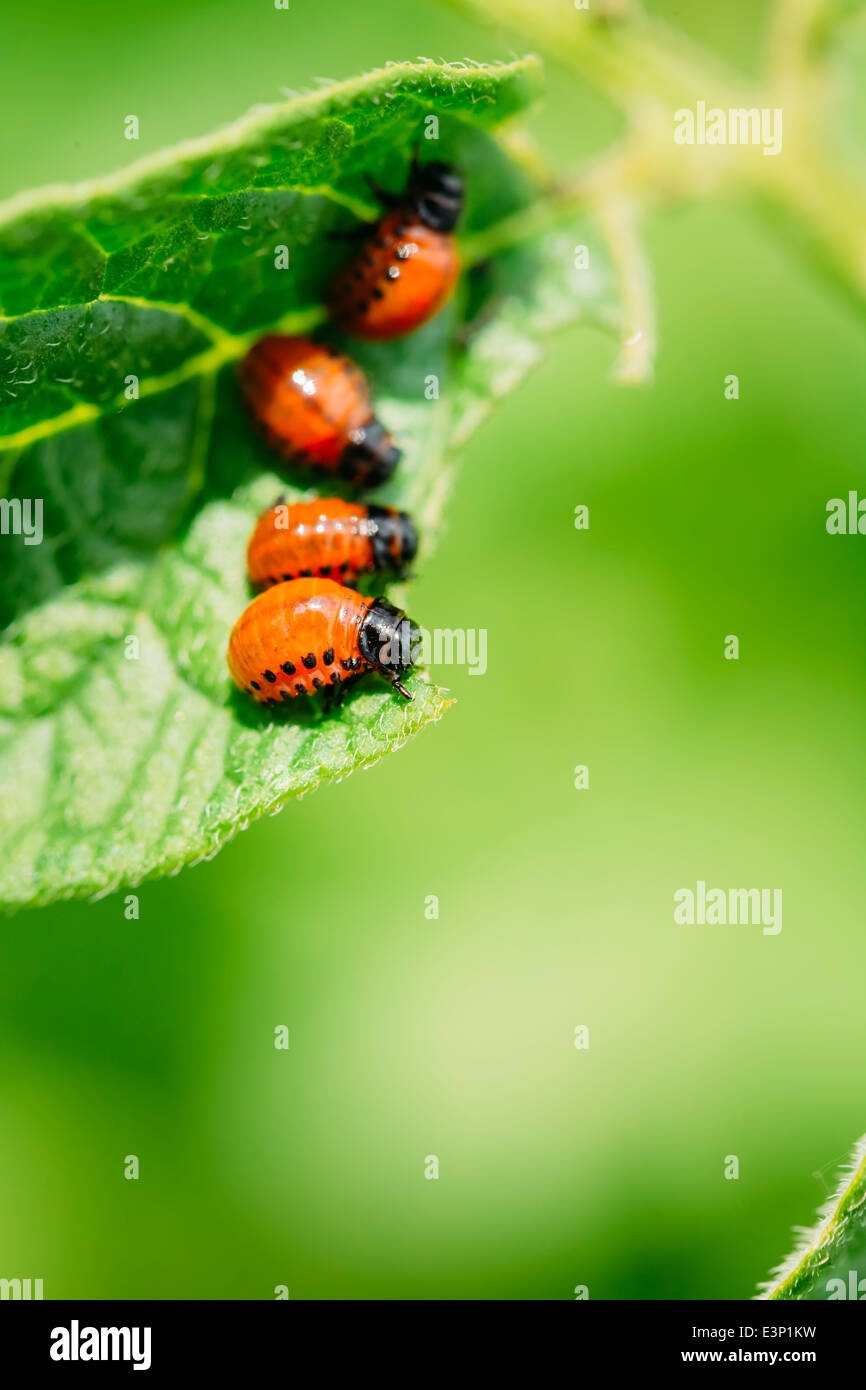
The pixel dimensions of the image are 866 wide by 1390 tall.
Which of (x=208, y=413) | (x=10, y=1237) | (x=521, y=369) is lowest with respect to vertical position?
(x=10, y=1237)

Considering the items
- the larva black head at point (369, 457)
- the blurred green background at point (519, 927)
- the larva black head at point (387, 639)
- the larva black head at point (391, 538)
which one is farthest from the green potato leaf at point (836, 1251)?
the blurred green background at point (519, 927)

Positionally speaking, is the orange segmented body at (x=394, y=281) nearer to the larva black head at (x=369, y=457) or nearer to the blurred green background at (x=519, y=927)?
the larva black head at (x=369, y=457)

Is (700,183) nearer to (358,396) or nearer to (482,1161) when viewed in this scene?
(358,396)

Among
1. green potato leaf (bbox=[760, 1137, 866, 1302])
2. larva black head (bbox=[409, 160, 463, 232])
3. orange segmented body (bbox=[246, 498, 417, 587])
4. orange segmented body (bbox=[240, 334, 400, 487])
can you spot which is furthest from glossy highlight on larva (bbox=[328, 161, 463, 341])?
green potato leaf (bbox=[760, 1137, 866, 1302])

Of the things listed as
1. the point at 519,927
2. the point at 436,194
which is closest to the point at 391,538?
the point at 436,194

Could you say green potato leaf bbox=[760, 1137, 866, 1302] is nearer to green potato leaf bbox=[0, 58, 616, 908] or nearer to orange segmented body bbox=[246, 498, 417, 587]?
green potato leaf bbox=[0, 58, 616, 908]

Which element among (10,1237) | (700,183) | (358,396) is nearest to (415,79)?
(358,396)

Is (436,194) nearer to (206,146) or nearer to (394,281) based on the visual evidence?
(394,281)
